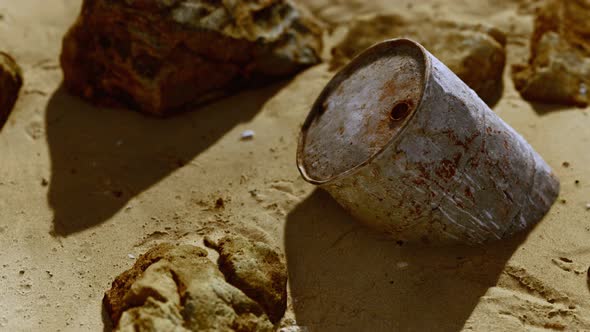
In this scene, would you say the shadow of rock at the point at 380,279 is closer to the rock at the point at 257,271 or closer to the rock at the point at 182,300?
the rock at the point at 257,271

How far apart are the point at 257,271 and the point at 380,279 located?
2.31ft

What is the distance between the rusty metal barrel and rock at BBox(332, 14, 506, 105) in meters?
1.05

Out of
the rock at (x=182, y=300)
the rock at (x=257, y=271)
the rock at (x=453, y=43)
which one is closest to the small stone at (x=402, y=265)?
the rock at (x=257, y=271)

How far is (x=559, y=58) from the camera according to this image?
476 centimetres

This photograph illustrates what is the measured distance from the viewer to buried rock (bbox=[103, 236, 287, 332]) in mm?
2926

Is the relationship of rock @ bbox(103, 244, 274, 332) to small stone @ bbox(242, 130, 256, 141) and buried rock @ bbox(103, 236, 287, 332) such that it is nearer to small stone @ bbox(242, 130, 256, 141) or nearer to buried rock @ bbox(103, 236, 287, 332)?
buried rock @ bbox(103, 236, 287, 332)

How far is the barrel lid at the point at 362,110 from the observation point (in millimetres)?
3293

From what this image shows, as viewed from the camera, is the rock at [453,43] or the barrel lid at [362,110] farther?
the rock at [453,43]

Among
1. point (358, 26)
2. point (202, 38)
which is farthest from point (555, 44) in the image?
point (202, 38)

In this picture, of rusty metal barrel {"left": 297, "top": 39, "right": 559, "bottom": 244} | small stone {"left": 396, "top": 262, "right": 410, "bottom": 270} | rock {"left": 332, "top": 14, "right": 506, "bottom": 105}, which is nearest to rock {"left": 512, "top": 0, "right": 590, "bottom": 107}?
rock {"left": 332, "top": 14, "right": 506, "bottom": 105}

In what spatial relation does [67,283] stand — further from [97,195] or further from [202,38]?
[202,38]

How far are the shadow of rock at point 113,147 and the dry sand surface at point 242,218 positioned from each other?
0.01 metres

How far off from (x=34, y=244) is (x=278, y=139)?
1.76 meters

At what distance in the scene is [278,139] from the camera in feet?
15.0
